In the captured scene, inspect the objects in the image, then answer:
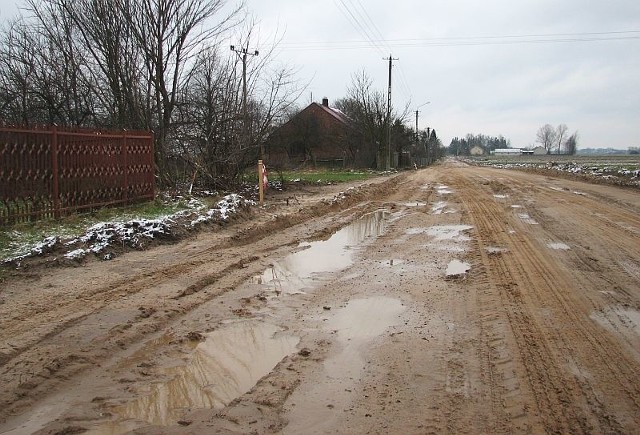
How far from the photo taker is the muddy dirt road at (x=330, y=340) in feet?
11.5

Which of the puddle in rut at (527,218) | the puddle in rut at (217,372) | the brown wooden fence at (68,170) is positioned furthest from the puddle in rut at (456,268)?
the brown wooden fence at (68,170)

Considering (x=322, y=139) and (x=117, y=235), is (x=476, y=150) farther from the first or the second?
(x=117, y=235)

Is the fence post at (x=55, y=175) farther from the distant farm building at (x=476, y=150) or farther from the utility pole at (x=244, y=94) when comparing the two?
the distant farm building at (x=476, y=150)

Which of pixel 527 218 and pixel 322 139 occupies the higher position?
pixel 322 139

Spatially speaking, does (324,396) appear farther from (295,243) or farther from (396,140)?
(396,140)

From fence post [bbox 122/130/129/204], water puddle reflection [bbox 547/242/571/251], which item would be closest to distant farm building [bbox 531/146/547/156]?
water puddle reflection [bbox 547/242/571/251]

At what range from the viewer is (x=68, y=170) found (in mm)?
10836

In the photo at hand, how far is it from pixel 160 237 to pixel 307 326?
Result: 524 cm

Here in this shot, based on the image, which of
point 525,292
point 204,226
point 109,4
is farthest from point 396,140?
point 525,292

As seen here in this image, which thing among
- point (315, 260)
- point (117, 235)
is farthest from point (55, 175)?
point (315, 260)

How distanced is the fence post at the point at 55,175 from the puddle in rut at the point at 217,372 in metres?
6.76

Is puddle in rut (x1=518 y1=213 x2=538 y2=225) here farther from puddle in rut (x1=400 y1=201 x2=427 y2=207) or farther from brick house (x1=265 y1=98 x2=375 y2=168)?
brick house (x1=265 y1=98 x2=375 y2=168)

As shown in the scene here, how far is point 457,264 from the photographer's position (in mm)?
7992

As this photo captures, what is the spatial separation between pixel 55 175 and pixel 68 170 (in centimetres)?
49
